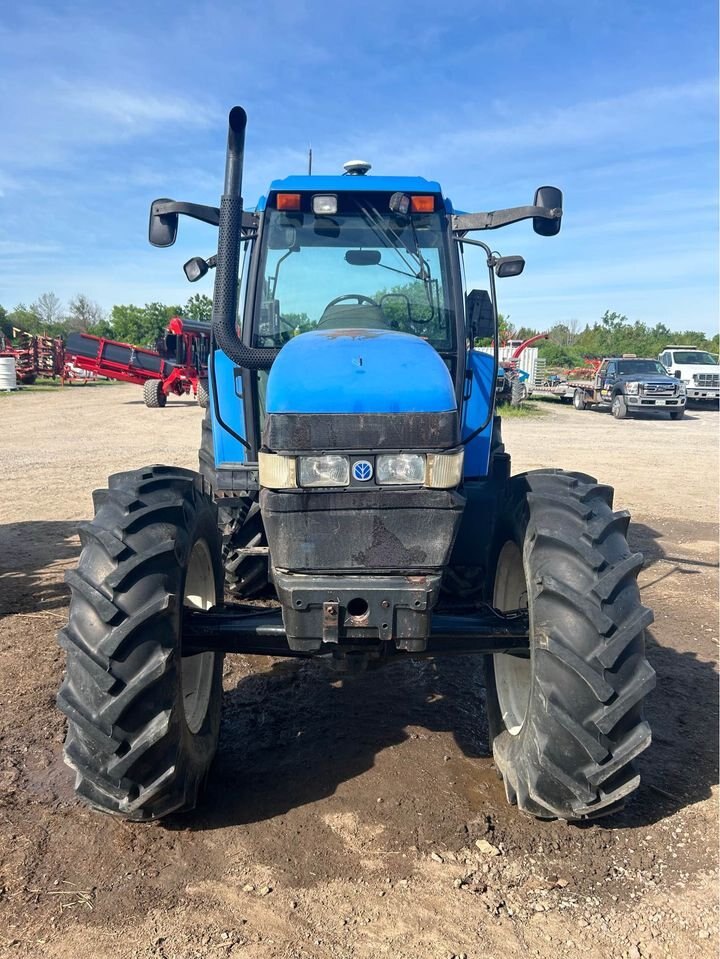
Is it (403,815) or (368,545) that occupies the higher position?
(368,545)

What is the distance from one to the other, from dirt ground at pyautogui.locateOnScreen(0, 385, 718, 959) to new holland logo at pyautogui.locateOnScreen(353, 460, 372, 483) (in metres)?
1.40

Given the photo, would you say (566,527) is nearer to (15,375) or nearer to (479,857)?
(479,857)

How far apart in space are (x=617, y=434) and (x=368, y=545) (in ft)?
55.9

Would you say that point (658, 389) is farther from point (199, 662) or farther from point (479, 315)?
point (199, 662)

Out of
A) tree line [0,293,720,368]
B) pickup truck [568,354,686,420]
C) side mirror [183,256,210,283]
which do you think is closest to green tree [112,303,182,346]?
tree line [0,293,720,368]

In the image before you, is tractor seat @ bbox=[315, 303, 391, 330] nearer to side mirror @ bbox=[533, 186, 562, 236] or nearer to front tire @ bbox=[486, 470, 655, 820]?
side mirror @ bbox=[533, 186, 562, 236]

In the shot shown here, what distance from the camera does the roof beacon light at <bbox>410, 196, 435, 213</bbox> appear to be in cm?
405

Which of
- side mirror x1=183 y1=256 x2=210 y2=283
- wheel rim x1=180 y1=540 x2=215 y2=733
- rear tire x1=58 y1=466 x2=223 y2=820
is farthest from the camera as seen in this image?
side mirror x1=183 y1=256 x2=210 y2=283

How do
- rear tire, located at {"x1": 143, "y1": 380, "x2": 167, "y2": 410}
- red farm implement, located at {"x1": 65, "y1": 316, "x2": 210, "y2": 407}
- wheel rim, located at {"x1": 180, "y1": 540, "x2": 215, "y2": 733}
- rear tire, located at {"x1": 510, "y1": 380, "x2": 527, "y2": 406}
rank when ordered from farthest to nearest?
red farm implement, located at {"x1": 65, "y1": 316, "x2": 210, "y2": 407}
rear tire, located at {"x1": 143, "y1": 380, "x2": 167, "y2": 410}
rear tire, located at {"x1": 510, "y1": 380, "x2": 527, "y2": 406}
wheel rim, located at {"x1": 180, "y1": 540, "x2": 215, "y2": 733}

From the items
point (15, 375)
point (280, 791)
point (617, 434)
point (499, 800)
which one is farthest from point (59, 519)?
point (15, 375)

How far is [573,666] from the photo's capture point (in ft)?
8.79

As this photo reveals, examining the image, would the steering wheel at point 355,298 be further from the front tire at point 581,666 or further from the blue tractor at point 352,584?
the front tire at point 581,666

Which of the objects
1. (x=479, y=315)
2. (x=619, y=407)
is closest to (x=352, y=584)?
(x=479, y=315)

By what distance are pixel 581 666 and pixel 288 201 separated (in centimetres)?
283
